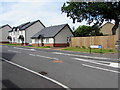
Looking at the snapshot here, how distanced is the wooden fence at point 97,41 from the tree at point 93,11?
606 cm

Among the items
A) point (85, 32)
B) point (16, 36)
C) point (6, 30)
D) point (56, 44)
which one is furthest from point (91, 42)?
point (6, 30)

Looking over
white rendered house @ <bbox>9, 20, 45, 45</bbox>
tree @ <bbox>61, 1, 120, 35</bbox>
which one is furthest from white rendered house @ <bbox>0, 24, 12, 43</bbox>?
tree @ <bbox>61, 1, 120, 35</bbox>

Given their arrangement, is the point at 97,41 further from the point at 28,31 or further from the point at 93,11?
the point at 28,31

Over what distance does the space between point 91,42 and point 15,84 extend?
23.2 meters

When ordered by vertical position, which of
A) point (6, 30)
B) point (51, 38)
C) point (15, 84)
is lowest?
point (15, 84)

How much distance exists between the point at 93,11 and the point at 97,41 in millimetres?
7465

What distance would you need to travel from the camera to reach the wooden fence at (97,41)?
78.4ft

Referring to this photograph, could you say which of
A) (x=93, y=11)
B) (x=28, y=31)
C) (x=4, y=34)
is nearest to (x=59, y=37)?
(x=93, y=11)

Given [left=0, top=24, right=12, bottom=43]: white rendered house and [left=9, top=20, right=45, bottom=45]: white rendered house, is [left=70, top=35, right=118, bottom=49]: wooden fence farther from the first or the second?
[left=0, top=24, right=12, bottom=43]: white rendered house

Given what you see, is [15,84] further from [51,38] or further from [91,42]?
[51,38]

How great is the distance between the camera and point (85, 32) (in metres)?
61.1

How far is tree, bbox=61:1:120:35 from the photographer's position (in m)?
29.0

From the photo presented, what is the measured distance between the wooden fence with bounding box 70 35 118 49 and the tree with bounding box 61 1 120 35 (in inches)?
238

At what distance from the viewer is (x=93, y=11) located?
3058 centimetres
